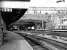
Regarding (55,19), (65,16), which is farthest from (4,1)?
(55,19)

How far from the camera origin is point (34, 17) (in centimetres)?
11625

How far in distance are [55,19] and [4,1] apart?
128 meters

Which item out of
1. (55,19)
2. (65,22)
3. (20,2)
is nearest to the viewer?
(20,2)

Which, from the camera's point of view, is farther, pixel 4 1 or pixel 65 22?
pixel 65 22

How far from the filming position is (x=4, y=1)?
1096 cm

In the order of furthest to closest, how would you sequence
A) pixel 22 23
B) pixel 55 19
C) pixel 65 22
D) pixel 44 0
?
pixel 55 19
pixel 22 23
pixel 65 22
pixel 44 0

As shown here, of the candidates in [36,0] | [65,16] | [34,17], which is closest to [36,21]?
[34,17]

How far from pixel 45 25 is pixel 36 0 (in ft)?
336

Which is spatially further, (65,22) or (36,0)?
(65,22)

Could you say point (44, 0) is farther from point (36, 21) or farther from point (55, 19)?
point (55, 19)

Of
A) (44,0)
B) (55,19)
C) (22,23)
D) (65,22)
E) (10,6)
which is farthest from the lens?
(55,19)

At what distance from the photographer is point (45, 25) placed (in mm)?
115188

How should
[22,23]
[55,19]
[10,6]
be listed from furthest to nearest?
[55,19]
[22,23]
[10,6]

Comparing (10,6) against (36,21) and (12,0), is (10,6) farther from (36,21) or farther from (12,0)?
(36,21)
